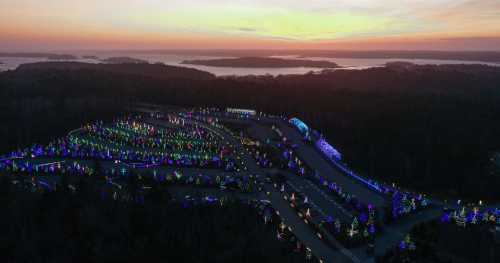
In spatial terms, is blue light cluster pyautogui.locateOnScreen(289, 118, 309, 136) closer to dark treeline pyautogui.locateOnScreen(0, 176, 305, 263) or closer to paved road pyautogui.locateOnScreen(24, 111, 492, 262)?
paved road pyautogui.locateOnScreen(24, 111, 492, 262)

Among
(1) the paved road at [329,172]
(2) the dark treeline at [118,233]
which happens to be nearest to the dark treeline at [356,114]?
(1) the paved road at [329,172]

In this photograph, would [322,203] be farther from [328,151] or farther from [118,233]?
[118,233]

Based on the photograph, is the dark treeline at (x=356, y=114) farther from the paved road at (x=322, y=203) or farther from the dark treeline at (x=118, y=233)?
the dark treeline at (x=118, y=233)

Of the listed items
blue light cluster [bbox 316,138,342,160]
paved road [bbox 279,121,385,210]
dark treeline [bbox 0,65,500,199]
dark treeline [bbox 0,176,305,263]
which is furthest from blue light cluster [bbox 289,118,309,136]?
dark treeline [bbox 0,176,305,263]

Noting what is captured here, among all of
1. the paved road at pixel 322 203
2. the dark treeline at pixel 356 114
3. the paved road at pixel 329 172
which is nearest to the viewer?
the paved road at pixel 322 203

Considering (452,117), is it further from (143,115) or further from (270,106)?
(143,115)

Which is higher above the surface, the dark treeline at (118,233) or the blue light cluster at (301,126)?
the blue light cluster at (301,126)
